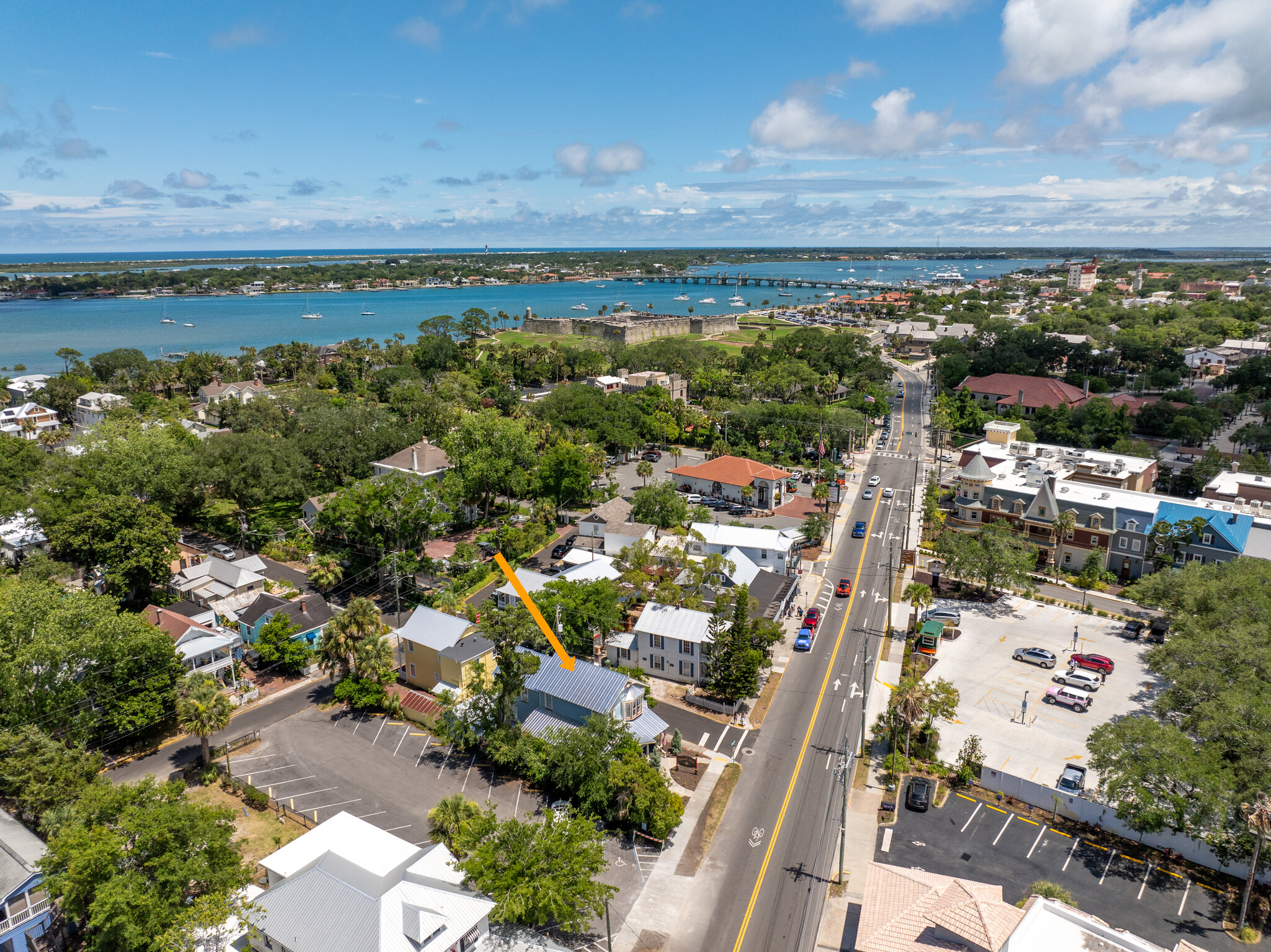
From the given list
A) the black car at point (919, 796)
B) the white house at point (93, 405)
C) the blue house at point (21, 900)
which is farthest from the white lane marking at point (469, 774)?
the white house at point (93, 405)

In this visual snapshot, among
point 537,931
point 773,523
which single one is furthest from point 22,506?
point 773,523

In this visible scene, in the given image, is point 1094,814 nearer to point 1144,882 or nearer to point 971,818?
point 1144,882

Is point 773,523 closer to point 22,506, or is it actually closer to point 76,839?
point 76,839

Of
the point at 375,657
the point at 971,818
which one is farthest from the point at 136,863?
the point at 971,818

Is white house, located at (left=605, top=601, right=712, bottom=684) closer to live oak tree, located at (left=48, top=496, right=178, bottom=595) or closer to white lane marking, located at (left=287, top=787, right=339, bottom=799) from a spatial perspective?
white lane marking, located at (left=287, top=787, right=339, bottom=799)

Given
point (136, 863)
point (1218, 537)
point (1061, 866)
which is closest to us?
point (136, 863)
